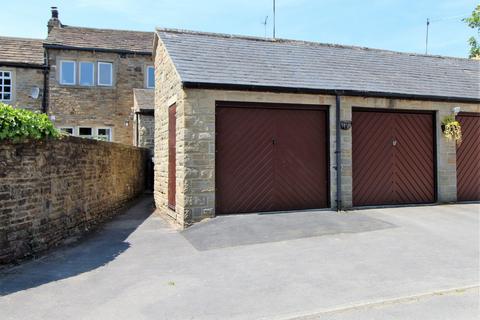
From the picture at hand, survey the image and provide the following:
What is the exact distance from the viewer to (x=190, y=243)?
753cm

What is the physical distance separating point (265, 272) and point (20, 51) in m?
19.5

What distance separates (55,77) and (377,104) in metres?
15.9

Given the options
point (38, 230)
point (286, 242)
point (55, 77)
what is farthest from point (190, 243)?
point (55, 77)

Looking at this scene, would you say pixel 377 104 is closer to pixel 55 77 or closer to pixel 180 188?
pixel 180 188

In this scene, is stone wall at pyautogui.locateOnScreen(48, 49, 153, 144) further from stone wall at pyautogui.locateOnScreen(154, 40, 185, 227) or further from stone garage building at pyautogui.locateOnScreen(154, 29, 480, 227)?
stone garage building at pyautogui.locateOnScreen(154, 29, 480, 227)

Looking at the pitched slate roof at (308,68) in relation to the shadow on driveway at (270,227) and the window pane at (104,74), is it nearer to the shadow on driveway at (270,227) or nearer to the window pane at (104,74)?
the shadow on driveway at (270,227)

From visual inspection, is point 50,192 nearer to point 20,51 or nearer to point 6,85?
point 6,85

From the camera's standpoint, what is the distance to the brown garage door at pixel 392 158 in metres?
10.3

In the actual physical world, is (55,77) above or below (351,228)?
above

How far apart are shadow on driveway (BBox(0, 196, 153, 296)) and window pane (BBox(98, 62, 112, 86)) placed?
12073mm

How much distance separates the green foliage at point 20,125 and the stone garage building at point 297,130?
2875 millimetres

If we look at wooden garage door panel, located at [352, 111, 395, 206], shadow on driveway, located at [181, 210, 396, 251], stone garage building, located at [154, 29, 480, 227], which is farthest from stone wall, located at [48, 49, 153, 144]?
wooden garage door panel, located at [352, 111, 395, 206]

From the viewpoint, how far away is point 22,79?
19172 mm

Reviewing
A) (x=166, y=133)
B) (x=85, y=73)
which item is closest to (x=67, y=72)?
(x=85, y=73)
